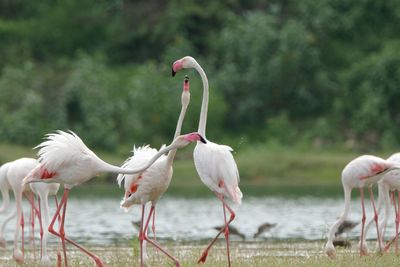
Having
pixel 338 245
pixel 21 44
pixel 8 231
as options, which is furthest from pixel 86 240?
pixel 21 44

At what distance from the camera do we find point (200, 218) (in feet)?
74.8

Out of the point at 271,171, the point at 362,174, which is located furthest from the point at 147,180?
the point at 271,171

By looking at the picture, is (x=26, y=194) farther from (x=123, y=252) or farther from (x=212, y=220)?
(x=212, y=220)

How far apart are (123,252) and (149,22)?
3044 cm

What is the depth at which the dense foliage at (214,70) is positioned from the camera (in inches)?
1412

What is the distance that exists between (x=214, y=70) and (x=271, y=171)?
903 cm

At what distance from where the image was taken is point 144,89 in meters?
36.5

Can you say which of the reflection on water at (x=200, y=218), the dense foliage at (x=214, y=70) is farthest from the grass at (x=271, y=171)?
the reflection on water at (x=200, y=218)

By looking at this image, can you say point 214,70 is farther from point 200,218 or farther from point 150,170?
point 150,170

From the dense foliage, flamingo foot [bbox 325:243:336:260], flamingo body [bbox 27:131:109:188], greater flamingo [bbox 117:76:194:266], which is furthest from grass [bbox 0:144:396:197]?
flamingo body [bbox 27:131:109:188]

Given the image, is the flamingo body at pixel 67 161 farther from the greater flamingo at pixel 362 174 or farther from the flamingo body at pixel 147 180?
the greater flamingo at pixel 362 174

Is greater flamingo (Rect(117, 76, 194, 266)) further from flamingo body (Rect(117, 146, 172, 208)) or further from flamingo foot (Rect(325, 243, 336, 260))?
flamingo foot (Rect(325, 243, 336, 260))

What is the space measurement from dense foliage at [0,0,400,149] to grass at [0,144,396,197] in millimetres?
1607

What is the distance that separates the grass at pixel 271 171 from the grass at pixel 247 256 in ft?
48.1
